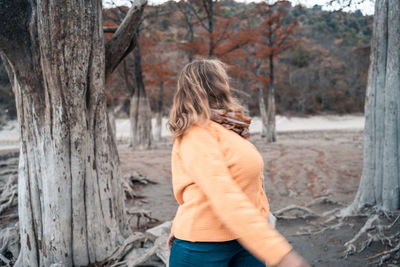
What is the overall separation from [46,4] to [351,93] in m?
38.4

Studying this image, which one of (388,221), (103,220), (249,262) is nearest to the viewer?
(249,262)

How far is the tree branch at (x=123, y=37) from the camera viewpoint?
3.63 meters

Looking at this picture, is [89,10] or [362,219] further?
[362,219]

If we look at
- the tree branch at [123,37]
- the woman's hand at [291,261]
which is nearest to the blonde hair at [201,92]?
the woman's hand at [291,261]

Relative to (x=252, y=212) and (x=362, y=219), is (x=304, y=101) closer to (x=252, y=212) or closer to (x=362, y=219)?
(x=362, y=219)

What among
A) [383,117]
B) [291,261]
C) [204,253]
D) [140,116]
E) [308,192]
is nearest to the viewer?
[291,261]

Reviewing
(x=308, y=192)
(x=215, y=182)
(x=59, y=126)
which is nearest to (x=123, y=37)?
(x=59, y=126)

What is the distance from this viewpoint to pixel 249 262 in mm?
1455

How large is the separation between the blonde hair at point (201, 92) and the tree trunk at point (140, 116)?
50.5ft

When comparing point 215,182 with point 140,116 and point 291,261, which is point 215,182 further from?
point 140,116

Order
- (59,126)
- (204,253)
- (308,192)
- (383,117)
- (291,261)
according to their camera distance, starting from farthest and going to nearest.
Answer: (308,192) < (383,117) < (59,126) < (204,253) < (291,261)

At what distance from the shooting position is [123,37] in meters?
3.69

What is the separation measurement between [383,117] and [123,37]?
152 inches

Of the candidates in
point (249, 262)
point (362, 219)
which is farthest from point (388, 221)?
point (249, 262)
